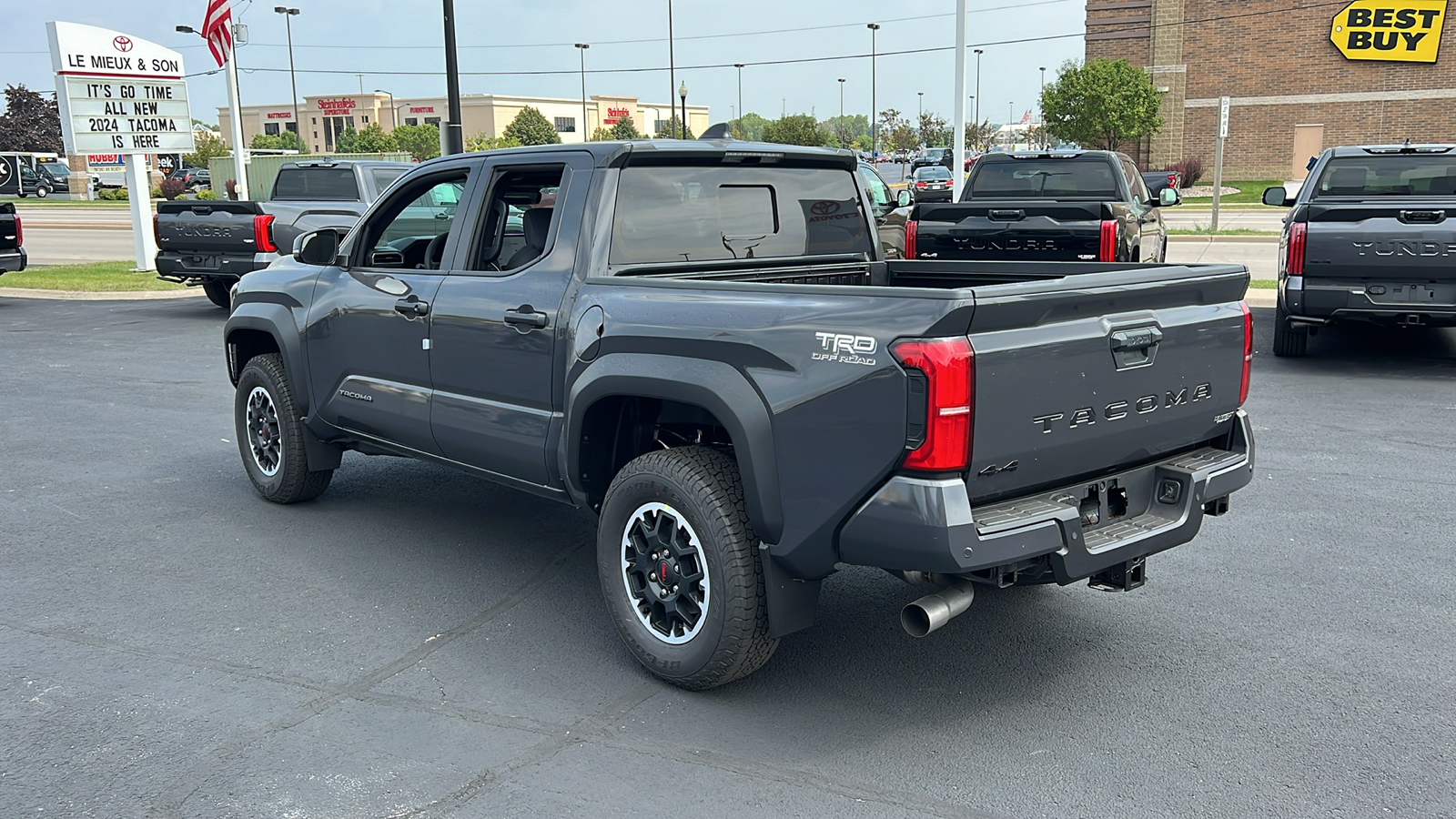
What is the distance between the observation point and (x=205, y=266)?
1473 cm

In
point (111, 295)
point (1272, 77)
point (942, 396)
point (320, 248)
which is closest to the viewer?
point (942, 396)

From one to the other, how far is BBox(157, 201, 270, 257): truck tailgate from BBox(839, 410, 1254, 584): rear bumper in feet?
41.8

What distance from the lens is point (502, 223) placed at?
5.32 metres

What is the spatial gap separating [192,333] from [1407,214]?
12.6m

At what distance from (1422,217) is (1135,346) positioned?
23.5 ft

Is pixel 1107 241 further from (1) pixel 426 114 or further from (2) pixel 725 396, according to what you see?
(1) pixel 426 114

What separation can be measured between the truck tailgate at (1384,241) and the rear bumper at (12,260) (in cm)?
1702

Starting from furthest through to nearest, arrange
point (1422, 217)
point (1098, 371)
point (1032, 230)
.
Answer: point (1032, 230) → point (1422, 217) → point (1098, 371)

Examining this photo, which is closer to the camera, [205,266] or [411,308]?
[411,308]

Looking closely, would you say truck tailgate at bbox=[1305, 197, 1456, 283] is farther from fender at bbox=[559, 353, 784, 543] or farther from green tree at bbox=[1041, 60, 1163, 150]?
green tree at bbox=[1041, 60, 1163, 150]

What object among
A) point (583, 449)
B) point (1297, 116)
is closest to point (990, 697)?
point (583, 449)

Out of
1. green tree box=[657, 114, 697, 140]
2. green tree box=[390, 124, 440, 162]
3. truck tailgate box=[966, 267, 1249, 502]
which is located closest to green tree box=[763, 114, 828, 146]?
green tree box=[657, 114, 697, 140]

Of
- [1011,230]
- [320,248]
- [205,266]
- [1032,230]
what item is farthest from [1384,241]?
[205,266]

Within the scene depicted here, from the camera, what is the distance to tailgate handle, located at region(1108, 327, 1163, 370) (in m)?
3.73
